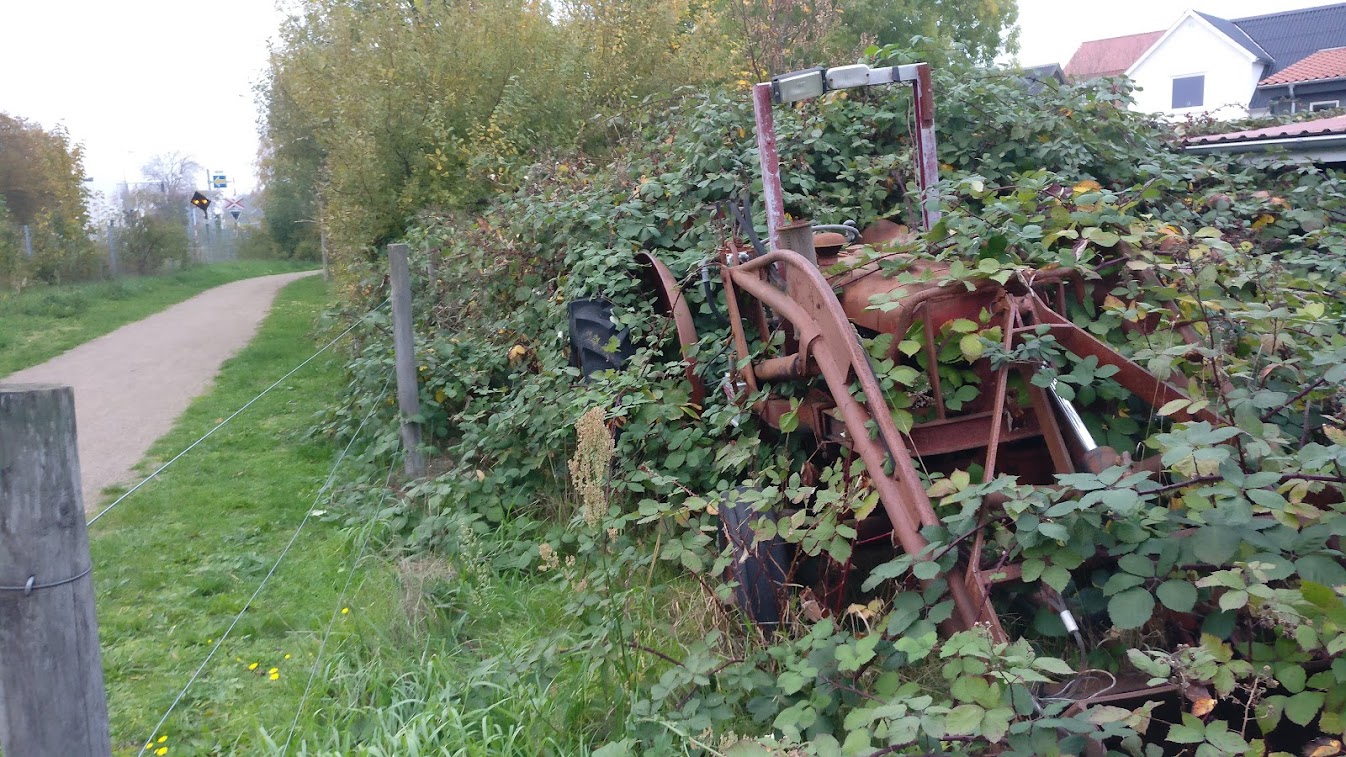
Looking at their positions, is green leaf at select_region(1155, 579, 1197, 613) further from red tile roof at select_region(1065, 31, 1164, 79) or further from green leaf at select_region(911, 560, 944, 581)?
red tile roof at select_region(1065, 31, 1164, 79)

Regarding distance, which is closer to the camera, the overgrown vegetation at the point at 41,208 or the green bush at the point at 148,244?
the overgrown vegetation at the point at 41,208

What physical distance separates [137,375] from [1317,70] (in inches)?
1265

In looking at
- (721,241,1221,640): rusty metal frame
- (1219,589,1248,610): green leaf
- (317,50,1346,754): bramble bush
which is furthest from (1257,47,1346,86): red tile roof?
(1219,589,1248,610): green leaf

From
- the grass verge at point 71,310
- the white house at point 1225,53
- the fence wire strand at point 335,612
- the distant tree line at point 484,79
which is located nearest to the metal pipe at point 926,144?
the fence wire strand at point 335,612

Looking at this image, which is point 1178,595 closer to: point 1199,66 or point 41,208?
point 41,208

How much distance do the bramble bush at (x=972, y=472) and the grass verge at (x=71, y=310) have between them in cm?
951

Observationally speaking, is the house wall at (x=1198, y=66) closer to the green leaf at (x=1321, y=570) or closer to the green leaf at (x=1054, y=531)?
the green leaf at (x=1321, y=570)

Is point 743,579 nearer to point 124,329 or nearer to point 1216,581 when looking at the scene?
point 1216,581

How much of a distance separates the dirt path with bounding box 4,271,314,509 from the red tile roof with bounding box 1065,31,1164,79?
160 feet

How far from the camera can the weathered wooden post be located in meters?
1.84

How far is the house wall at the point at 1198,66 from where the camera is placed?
3919 cm

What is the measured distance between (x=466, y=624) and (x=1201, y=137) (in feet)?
26.1

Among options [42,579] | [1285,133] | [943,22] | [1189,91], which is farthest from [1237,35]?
[42,579]

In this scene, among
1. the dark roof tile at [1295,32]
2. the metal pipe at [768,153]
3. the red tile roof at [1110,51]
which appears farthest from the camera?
the red tile roof at [1110,51]
